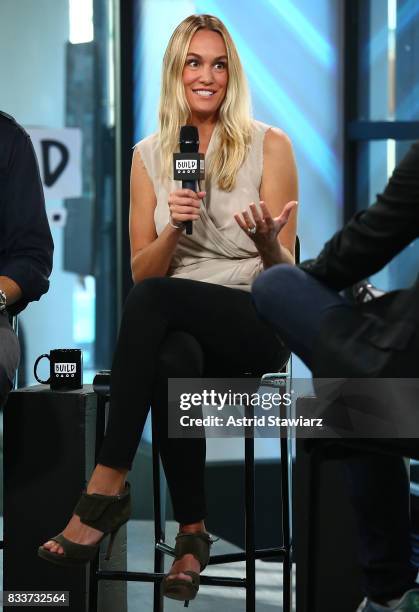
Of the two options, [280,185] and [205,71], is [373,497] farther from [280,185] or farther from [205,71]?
[205,71]

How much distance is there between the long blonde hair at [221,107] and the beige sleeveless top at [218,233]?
1.1 inches

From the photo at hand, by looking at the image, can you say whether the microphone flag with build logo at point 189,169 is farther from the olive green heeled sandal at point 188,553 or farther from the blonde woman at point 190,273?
the olive green heeled sandal at point 188,553

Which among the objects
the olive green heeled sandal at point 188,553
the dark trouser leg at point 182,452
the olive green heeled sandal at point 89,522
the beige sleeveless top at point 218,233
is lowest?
the olive green heeled sandal at point 188,553

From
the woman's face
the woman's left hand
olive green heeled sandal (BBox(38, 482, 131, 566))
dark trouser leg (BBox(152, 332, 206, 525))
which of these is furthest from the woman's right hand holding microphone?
olive green heeled sandal (BBox(38, 482, 131, 566))

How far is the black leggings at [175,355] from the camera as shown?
233cm

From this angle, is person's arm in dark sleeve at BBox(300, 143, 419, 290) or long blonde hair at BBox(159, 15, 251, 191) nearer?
person's arm in dark sleeve at BBox(300, 143, 419, 290)

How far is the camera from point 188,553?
93.3 inches

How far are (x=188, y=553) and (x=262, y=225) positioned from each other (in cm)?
75

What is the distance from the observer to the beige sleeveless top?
8.85 ft

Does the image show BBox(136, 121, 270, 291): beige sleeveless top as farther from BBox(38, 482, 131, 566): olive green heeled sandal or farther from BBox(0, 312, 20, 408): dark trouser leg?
BBox(38, 482, 131, 566): olive green heeled sandal

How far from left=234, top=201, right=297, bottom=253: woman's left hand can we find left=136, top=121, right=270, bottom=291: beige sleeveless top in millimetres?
178

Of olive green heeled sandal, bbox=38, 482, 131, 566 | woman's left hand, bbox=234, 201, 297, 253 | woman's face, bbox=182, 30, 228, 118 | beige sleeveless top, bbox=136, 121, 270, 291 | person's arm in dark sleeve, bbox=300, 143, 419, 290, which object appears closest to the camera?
person's arm in dark sleeve, bbox=300, 143, 419, 290

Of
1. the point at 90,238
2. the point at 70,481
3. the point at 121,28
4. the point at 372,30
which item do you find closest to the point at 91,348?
the point at 90,238

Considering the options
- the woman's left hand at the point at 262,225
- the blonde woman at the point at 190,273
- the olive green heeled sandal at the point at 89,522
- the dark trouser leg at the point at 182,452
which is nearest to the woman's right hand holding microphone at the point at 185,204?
the blonde woman at the point at 190,273
